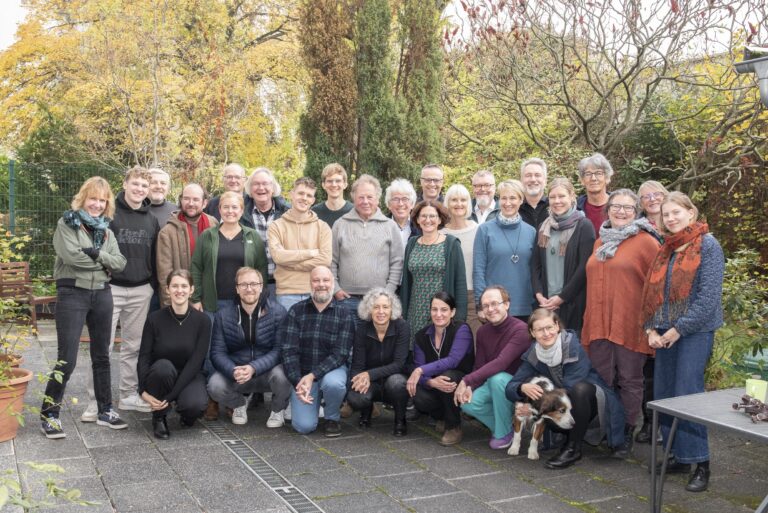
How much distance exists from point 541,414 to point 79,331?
3198 mm

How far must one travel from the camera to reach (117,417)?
205 inches

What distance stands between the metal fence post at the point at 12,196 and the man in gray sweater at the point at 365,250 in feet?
25.4

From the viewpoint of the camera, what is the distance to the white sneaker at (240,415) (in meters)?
5.46

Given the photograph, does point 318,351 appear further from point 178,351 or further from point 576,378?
point 576,378

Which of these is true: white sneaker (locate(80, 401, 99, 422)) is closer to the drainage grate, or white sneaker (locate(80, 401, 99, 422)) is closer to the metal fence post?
the drainage grate

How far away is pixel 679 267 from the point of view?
13.7ft

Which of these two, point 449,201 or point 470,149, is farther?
point 470,149

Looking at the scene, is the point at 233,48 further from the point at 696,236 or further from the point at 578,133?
the point at 696,236

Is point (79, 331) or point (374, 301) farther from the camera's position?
point (374, 301)

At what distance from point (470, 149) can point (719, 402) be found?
979cm

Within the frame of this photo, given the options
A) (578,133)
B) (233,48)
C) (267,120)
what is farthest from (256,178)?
(267,120)

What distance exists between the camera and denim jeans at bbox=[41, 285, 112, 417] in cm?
489

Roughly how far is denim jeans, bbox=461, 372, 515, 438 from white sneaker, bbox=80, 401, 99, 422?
274cm

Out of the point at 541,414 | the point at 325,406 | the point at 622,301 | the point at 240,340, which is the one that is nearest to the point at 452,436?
the point at 541,414
